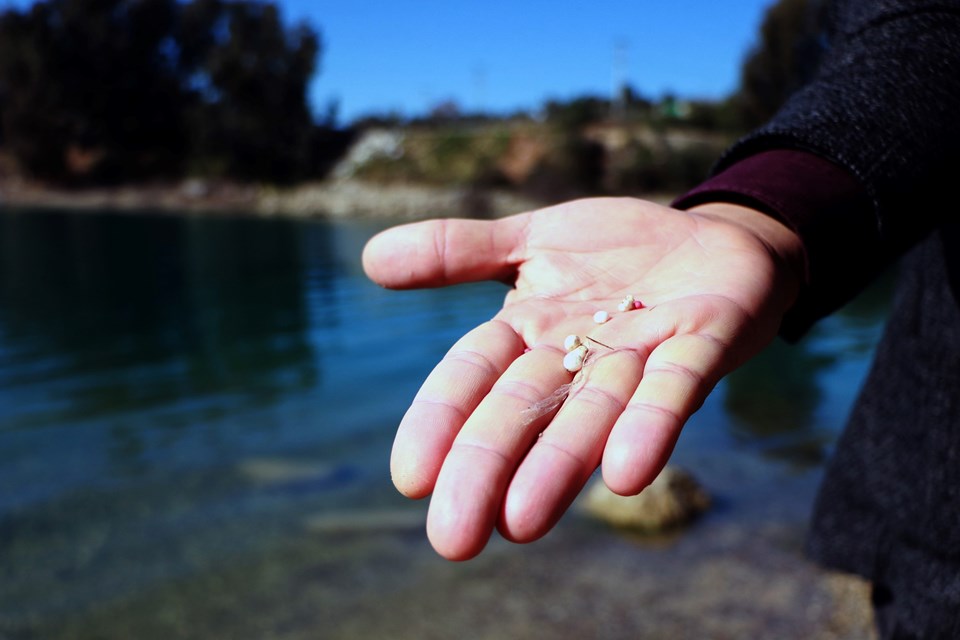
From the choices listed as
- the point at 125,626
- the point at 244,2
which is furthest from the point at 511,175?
the point at 125,626

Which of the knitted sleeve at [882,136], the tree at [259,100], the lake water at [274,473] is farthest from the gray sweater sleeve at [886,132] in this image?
the tree at [259,100]

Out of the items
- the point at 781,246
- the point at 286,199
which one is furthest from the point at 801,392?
the point at 286,199

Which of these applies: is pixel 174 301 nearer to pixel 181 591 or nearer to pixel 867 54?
pixel 181 591

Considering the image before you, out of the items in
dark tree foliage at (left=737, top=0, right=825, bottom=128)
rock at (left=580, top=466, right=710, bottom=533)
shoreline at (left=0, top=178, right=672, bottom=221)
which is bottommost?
rock at (left=580, top=466, right=710, bottom=533)

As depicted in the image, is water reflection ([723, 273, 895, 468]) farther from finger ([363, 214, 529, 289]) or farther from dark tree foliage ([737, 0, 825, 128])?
dark tree foliage ([737, 0, 825, 128])

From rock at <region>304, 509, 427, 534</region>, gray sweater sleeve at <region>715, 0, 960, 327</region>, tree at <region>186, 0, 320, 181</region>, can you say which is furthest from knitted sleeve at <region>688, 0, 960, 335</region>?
tree at <region>186, 0, 320, 181</region>

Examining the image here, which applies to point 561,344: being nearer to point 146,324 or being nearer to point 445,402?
point 445,402
